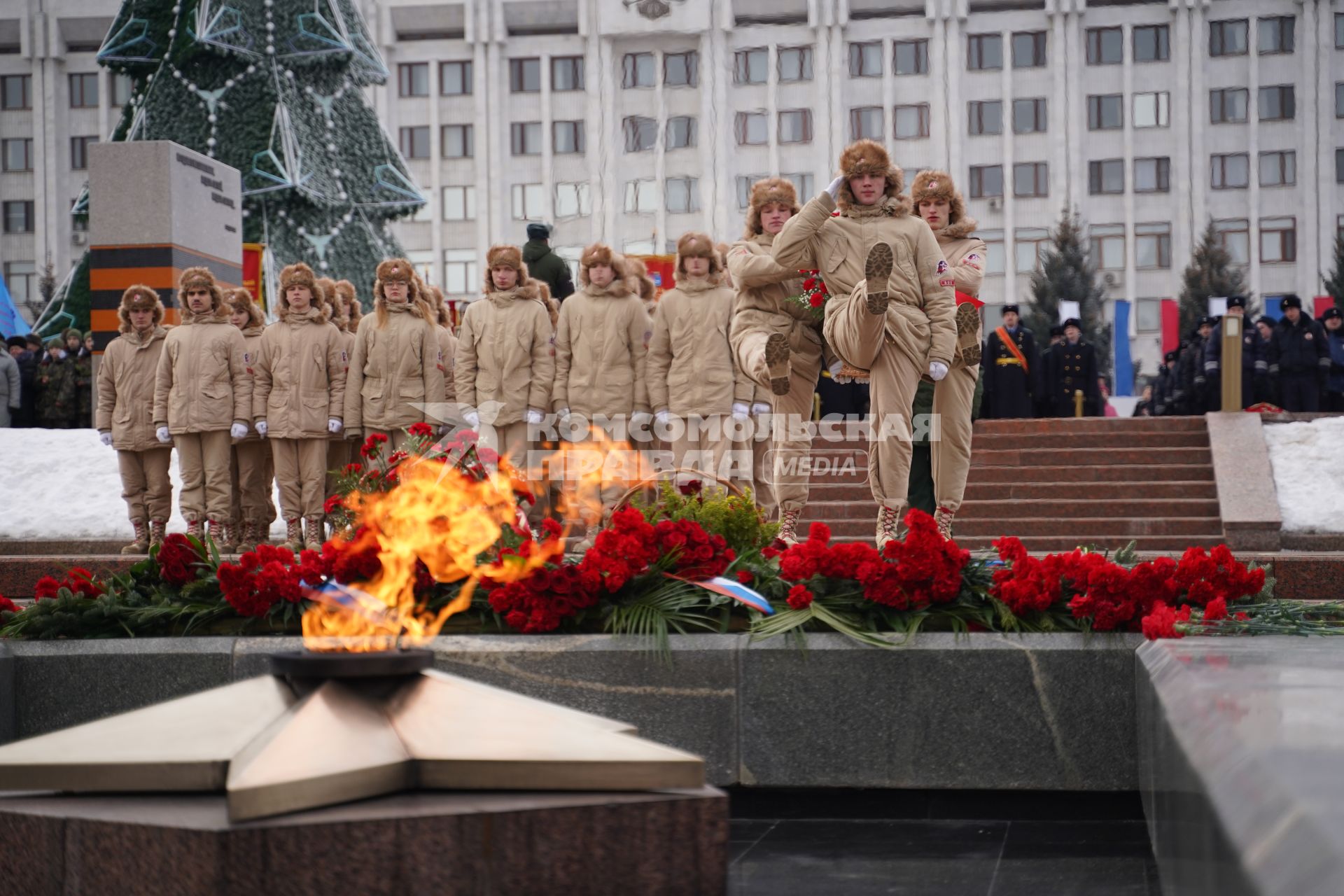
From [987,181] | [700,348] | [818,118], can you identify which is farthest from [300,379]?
[987,181]

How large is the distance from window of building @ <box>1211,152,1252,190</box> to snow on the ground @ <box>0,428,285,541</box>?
43.9 m

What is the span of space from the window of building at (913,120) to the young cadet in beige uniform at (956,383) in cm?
4596

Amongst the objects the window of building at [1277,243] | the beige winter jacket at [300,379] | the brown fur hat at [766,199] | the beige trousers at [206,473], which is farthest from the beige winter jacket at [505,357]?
the window of building at [1277,243]

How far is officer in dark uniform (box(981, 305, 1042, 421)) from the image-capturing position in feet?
64.7

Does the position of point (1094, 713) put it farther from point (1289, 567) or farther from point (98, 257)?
point (98, 257)

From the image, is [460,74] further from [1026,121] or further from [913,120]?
[1026,121]

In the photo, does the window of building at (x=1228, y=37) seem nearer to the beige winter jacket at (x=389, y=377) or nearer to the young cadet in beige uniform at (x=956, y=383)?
the beige winter jacket at (x=389, y=377)

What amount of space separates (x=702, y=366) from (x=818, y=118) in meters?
44.0

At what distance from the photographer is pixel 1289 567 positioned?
735 centimetres

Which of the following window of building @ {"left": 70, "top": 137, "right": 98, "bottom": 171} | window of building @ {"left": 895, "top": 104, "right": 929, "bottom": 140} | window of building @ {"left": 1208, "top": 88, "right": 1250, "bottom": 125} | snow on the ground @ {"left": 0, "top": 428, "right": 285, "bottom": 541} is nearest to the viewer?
snow on the ground @ {"left": 0, "top": 428, "right": 285, "bottom": 541}

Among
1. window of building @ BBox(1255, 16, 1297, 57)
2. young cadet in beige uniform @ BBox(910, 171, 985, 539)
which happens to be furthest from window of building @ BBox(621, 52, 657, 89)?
young cadet in beige uniform @ BBox(910, 171, 985, 539)

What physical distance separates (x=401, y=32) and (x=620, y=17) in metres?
7.99

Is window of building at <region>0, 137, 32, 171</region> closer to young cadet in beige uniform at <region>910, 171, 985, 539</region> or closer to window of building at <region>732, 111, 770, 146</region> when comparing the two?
window of building at <region>732, 111, 770, 146</region>

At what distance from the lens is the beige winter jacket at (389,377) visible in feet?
38.5
